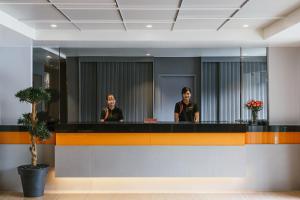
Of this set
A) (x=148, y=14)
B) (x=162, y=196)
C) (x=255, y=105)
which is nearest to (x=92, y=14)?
(x=148, y=14)

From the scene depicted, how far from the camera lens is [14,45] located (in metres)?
6.72

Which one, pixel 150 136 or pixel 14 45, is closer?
pixel 150 136

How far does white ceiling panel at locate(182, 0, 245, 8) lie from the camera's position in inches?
182

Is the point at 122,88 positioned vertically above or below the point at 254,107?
above

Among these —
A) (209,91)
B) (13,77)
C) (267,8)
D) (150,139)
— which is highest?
(267,8)

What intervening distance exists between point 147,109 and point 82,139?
126 inches

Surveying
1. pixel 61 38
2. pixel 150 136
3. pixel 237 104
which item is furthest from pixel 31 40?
pixel 237 104

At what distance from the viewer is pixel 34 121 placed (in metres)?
5.78

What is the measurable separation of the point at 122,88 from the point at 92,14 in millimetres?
3616

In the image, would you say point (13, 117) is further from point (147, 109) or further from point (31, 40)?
point (147, 109)

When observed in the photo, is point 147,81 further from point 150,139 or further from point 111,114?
point 150,139

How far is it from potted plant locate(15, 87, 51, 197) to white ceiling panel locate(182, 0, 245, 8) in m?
2.58

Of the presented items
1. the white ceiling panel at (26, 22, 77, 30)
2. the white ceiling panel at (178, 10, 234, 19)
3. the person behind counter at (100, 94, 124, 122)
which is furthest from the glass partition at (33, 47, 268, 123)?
the white ceiling panel at (178, 10, 234, 19)

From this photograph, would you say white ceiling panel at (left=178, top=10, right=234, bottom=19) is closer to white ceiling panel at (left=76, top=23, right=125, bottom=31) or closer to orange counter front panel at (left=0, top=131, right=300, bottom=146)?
white ceiling panel at (left=76, top=23, right=125, bottom=31)
